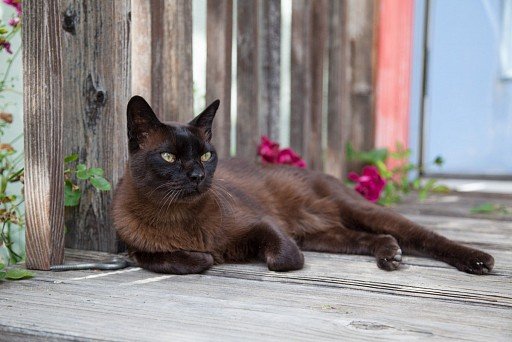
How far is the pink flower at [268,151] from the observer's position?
3.16 m

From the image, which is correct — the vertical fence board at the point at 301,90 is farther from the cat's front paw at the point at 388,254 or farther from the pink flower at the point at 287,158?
the cat's front paw at the point at 388,254

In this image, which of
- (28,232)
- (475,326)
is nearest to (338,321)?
(475,326)

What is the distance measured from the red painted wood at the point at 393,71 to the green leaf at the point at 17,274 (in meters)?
3.45

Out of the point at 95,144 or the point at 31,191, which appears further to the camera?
the point at 95,144

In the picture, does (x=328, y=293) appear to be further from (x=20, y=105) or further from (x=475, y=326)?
(x=20, y=105)

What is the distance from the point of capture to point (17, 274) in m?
1.88

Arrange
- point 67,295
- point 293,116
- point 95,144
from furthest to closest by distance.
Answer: point 293,116 → point 95,144 → point 67,295

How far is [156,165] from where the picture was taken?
195cm

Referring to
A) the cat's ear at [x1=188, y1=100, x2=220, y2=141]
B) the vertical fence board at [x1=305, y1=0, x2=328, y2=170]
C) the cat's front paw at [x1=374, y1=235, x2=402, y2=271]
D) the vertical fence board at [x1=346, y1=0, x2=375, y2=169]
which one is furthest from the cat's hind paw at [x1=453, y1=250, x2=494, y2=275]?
the vertical fence board at [x1=346, y1=0, x2=375, y2=169]

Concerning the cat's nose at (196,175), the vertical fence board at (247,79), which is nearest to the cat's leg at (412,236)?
the vertical fence board at (247,79)

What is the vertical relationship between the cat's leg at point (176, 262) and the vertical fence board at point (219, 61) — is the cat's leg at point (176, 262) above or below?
below

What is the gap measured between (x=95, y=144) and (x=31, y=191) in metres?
0.34

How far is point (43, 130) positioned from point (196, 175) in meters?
0.54

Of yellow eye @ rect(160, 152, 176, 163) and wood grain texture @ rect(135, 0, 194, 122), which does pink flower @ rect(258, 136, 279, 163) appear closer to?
wood grain texture @ rect(135, 0, 194, 122)
